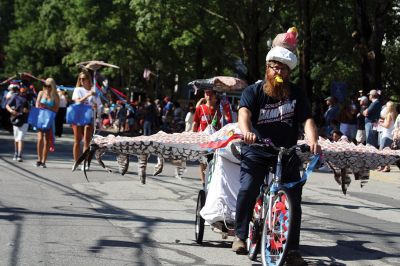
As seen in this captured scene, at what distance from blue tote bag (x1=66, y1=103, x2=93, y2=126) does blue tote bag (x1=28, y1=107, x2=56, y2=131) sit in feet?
2.37

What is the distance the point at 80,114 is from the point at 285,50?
7959 millimetres

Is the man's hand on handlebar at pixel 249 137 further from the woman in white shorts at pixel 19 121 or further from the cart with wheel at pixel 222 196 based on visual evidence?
the woman in white shorts at pixel 19 121

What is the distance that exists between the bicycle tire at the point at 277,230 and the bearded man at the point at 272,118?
1.17 feet

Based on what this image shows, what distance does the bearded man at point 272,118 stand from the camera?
640 centimetres

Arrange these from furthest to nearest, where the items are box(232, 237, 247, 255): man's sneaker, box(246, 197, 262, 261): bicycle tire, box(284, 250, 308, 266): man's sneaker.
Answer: box(232, 237, 247, 255): man's sneaker
box(246, 197, 262, 261): bicycle tire
box(284, 250, 308, 266): man's sneaker

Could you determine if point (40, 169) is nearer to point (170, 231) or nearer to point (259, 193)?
point (170, 231)

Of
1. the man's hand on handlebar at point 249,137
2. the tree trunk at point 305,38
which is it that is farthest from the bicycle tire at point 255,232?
the tree trunk at point 305,38

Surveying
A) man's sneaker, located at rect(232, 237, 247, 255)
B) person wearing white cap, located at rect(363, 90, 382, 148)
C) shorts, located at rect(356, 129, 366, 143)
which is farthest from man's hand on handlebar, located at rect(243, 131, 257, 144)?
shorts, located at rect(356, 129, 366, 143)

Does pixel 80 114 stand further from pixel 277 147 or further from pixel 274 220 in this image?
pixel 274 220

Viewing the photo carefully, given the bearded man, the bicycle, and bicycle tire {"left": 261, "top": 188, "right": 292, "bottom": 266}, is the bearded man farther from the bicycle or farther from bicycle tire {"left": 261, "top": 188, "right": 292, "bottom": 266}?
bicycle tire {"left": 261, "top": 188, "right": 292, "bottom": 266}

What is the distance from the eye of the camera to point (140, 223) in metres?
8.53

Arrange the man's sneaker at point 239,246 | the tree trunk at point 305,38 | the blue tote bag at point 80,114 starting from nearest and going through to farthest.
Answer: the man's sneaker at point 239,246, the blue tote bag at point 80,114, the tree trunk at point 305,38

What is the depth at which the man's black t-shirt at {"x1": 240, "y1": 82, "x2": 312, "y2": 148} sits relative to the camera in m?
6.45

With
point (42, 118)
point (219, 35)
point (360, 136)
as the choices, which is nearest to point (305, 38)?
point (360, 136)
